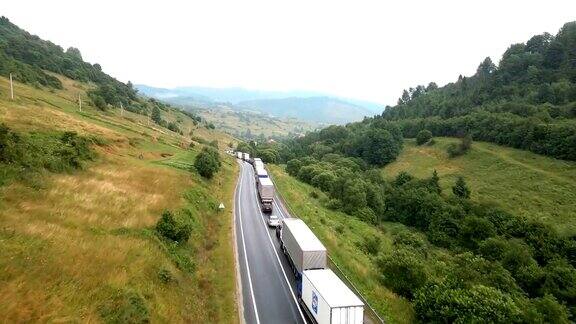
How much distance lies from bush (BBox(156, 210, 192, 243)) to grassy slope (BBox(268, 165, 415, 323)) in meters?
16.1

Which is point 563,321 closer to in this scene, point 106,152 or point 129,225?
point 129,225

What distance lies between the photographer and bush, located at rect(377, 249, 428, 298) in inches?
1412

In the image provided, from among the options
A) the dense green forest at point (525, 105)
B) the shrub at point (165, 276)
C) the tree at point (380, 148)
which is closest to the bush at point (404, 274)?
the shrub at point (165, 276)

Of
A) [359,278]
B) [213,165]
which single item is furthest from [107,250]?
[213,165]

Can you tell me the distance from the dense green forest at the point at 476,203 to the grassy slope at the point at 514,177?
13.0 feet

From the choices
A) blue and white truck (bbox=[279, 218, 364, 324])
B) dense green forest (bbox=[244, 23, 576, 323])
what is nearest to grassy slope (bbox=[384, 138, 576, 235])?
dense green forest (bbox=[244, 23, 576, 323])

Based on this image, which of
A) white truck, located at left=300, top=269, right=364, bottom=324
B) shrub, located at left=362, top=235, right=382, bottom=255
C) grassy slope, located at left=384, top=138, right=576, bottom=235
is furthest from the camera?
grassy slope, located at left=384, top=138, right=576, bottom=235

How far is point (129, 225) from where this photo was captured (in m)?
32.8

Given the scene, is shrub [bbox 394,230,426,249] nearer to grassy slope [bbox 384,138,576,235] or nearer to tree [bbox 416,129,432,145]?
grassy slope [bbox 384,138,576,235]

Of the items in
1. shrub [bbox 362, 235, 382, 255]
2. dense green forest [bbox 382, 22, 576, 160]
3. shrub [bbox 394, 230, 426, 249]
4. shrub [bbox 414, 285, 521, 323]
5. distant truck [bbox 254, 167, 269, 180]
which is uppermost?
dense green forest [bbox 382, 22, 576, 160]

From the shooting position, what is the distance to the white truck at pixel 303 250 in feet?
109

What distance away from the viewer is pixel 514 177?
310ft

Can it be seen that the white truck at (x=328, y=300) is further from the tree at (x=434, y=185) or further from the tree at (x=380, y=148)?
the tree at (x=380, y=148)

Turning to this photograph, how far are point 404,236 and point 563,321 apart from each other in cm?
2849
